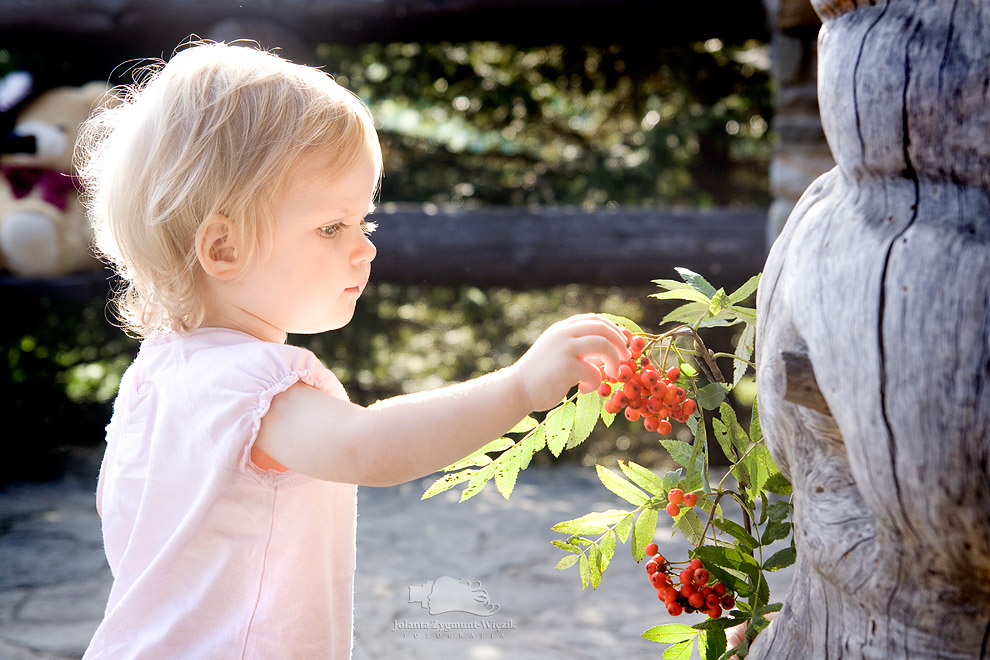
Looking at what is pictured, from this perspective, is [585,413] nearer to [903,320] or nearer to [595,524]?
[595,524]

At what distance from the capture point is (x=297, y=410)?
1275 millimetres

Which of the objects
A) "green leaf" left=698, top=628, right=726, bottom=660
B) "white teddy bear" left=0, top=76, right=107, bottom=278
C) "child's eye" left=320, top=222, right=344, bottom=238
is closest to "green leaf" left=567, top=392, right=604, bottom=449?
"green leaf" left=698, top=628, right=726, bottom=660

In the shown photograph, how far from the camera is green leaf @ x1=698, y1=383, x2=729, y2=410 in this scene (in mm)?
1318

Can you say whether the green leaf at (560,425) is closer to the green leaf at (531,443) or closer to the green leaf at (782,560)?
the green leaf at (531,443)

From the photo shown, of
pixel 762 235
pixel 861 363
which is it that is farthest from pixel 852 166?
pixel 762 235

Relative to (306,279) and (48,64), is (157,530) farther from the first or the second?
(48,64)

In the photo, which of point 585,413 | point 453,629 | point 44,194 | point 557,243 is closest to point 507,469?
point 585,413

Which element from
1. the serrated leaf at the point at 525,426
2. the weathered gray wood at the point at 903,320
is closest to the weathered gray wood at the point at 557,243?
the serrated leaf at the point at 525,426

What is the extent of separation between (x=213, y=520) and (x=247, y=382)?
0.21 m

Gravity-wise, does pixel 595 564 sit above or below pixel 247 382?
below

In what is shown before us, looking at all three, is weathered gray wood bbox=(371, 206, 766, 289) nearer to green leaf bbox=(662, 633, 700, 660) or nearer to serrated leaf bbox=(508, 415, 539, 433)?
serrated leaf bbox=(508, 415, 539, 433)

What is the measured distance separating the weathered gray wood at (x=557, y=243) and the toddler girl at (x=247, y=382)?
9.11ft

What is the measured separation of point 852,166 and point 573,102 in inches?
167

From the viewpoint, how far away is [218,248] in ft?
4.47
